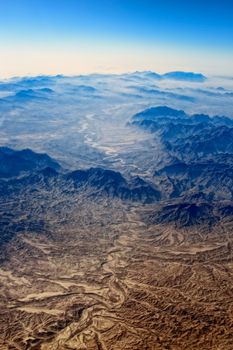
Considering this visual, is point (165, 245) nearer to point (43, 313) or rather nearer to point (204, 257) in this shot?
point (204, 257)

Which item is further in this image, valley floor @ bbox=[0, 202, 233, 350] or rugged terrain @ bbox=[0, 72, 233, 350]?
rugged terrain @ bbox=[0, 72, 233, 350]

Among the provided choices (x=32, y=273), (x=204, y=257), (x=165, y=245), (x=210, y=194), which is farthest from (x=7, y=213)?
(x=210, y=194)

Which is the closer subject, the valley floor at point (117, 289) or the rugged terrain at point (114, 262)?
the valley floor at point (117, 289)

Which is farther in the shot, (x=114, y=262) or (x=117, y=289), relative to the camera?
(x=114, y=262)

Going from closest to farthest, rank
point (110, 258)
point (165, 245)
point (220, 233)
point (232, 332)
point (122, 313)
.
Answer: point (232, 332) → point (122, 313) → point (110, 258) → point (165, 245) → point (220, 233)

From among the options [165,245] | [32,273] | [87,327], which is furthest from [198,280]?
[32,273]

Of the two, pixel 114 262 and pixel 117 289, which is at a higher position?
pixel 117 289

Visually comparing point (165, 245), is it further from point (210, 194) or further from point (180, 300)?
point (210, 194)

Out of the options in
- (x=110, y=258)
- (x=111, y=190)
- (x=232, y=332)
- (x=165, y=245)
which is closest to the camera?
(x=232, y=332)

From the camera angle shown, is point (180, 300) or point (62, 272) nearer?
point (180, 300)
